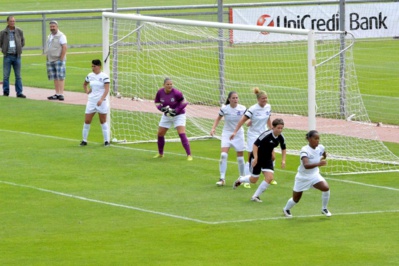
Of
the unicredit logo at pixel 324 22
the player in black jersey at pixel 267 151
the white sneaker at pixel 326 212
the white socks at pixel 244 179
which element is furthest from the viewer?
the unicredit logo at pixel 324 22

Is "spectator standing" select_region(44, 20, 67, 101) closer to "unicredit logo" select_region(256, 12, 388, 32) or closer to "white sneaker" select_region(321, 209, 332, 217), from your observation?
"unicredit logo" select_region(256, 12, 388, 32)

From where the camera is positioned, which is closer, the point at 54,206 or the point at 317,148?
the point at 317,148

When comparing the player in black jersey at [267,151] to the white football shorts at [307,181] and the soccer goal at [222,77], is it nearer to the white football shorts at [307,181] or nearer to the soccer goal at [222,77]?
the white football shorts at [307,181]

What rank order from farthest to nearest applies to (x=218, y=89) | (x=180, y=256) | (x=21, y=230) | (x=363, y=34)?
1. (x=363, y=34)
2. (x=218, y=89)
3. (x=21, y=230)
4. (x=180, y=256)

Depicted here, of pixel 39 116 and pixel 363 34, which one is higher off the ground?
pixel 363 34

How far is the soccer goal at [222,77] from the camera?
1014 inches

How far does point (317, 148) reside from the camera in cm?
1730

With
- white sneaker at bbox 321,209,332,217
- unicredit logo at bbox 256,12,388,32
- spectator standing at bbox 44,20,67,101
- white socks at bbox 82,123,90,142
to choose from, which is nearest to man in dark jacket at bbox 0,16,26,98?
spectator standing at bbox 44,20,67,101

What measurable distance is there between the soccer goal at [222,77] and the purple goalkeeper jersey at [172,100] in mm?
2007

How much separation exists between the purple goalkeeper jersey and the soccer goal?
201 cm

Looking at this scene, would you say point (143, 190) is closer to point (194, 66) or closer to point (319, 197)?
point (319, 197)

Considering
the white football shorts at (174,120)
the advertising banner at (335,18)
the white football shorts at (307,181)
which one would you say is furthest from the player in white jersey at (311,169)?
the advertising banner at (335,18)

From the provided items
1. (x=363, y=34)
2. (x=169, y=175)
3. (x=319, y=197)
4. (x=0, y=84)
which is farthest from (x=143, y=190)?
(x=0, y=84)

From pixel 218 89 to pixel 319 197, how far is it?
31.7 ft
